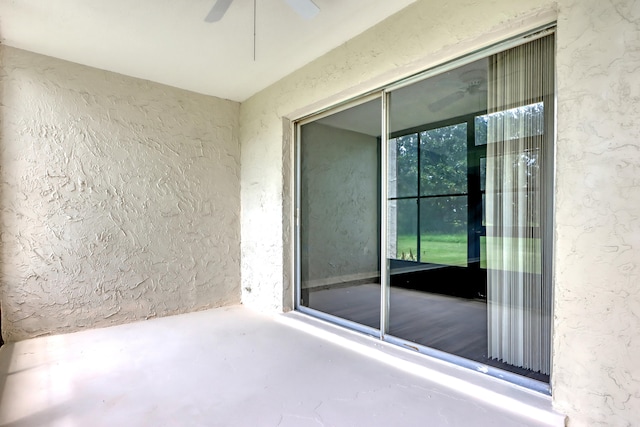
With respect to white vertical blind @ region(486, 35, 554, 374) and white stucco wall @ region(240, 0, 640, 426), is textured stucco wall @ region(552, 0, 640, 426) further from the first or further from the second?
white vertical blind @ region(486, 35, 554, 374)

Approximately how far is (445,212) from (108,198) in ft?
11.3

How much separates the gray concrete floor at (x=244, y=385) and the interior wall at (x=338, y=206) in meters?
1.05

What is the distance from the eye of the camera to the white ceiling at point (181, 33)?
7.46 ft

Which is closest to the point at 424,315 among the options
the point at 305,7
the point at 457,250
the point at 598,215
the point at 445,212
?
the point at 457,250

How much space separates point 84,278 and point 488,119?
367 centimetres

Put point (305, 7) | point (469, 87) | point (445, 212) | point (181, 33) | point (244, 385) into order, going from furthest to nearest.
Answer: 1. point (445, 212)
2. point (181, 33)
3. point (469, 87)
4. point (244, 385)
5. point (305, 7)

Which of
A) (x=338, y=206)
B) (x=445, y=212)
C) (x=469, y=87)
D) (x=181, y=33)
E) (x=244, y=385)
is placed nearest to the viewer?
(x=244, y=385)

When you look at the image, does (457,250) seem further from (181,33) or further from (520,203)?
(181,33)

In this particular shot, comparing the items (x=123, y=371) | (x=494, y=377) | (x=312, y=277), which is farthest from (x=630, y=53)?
(x=123, y=371)

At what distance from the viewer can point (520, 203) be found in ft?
6.47

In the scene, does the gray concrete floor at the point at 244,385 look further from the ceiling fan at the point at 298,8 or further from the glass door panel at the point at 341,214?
the ceiling fan at the point at 298,8

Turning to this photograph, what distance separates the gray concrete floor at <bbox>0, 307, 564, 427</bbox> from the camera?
67.1 inches

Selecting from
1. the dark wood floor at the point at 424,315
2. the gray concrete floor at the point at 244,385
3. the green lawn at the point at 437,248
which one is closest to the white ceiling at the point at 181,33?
the green lawn at the point at 437,248

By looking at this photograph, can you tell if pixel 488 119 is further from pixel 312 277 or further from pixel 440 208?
pixel 312 277
